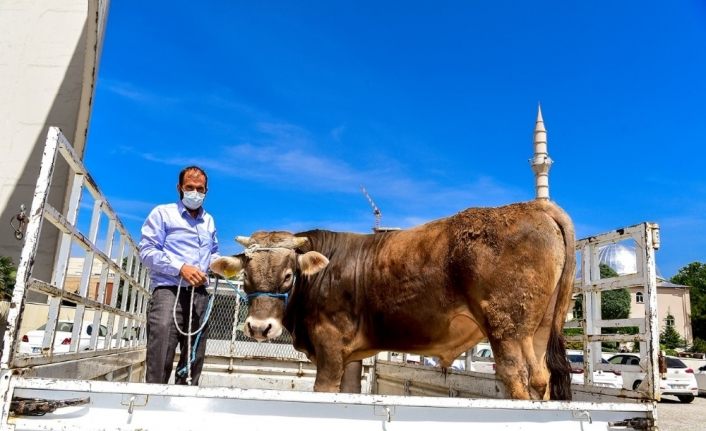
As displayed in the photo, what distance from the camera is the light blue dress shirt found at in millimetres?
4812

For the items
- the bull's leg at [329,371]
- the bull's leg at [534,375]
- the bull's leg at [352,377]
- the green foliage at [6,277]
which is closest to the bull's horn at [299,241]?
the bull's leg at [329,371]

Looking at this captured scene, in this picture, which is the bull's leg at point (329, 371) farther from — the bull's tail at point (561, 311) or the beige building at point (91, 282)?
the beige building at point (91, 282)

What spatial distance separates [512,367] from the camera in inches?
169

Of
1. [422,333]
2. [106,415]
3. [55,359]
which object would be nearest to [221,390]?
[106,415]

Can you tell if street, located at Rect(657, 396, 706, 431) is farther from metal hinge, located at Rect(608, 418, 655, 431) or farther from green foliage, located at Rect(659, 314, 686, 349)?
green foliage, located at Rect(659, 314, 686, 349)

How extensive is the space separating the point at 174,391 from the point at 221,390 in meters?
0.20

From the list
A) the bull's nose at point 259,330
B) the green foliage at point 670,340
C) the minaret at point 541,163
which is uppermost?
the minaret at point 541,163

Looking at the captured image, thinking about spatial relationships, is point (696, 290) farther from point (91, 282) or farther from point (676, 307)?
point (91, 282)

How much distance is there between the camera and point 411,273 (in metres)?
5.08

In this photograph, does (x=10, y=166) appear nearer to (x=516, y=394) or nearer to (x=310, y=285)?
(x=310, y=285)

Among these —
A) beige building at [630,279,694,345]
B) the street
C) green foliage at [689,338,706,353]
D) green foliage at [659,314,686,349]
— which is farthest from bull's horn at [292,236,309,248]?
beige building at [630,279,694,345]

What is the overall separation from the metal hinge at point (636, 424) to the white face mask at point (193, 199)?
3.70 m

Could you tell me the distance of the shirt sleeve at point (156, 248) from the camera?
15.7ft

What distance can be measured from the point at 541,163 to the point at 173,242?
130ft
